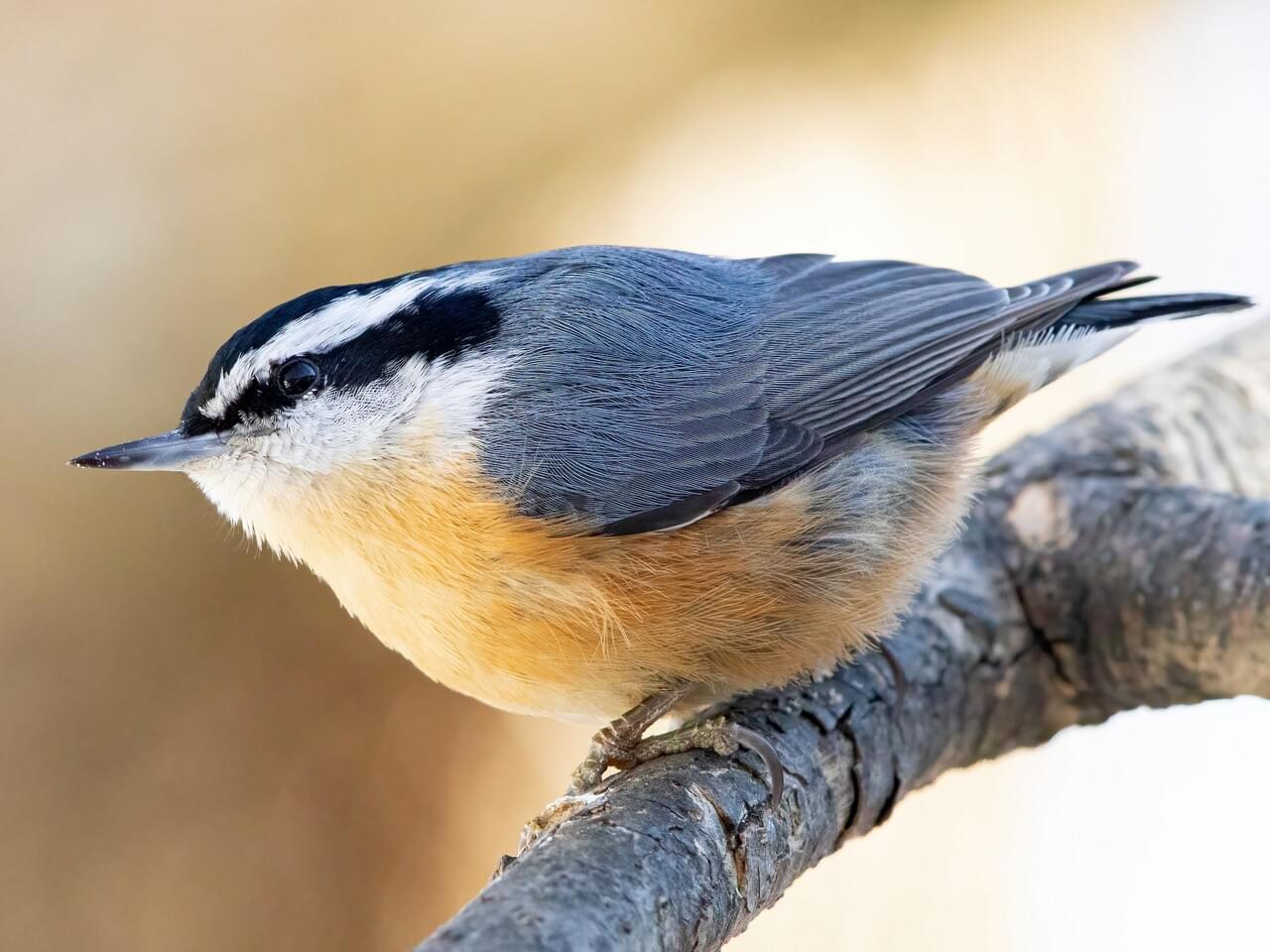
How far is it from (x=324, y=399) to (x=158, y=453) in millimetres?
298

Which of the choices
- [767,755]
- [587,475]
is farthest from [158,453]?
[767,755]

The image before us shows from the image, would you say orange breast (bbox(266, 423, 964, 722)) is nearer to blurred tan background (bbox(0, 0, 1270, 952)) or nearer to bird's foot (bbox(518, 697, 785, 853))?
bird's foot (bbox(518, 697, 785, 853))

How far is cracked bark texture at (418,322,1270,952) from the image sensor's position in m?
1.86

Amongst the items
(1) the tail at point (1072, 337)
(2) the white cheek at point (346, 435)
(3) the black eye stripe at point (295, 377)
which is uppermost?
(3) the black eye stripe at point (295, 377)

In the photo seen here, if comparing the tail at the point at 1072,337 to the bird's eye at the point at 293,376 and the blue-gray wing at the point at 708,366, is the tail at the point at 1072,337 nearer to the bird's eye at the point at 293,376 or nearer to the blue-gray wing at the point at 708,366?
the blue-gray wing at the point at 708,366

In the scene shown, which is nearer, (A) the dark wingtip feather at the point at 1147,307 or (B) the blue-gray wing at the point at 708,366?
(B) the blue-gray wing at the point at 708,366

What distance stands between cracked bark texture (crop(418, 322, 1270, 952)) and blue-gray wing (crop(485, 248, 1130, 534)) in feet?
1.53

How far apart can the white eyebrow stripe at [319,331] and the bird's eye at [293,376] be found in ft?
0.05

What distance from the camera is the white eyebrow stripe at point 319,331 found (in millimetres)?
2217

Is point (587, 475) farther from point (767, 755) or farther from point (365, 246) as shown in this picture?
point (365, 246)

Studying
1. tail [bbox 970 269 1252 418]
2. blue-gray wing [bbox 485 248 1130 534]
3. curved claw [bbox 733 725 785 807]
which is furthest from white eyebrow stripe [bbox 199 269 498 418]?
tail [bbox 970 269 1252 418]

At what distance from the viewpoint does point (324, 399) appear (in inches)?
88.8

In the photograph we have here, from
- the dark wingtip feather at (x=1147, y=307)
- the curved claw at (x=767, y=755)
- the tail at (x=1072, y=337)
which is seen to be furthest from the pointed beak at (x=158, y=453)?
the dark wingtip feather at (x=1147, y=307)

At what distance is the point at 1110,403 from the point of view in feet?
10.3
